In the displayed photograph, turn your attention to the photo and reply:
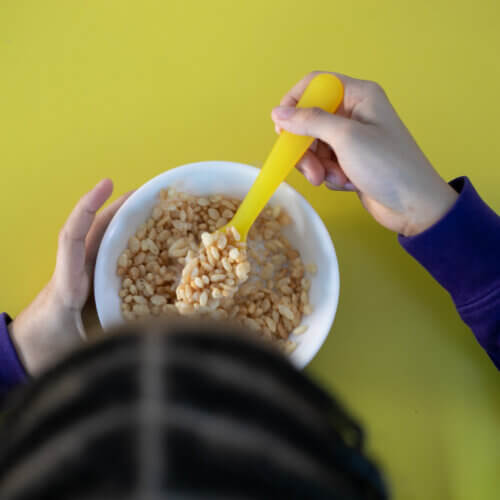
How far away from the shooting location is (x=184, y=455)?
291 millimetres

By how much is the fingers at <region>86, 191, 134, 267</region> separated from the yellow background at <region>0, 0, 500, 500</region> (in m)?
0.10

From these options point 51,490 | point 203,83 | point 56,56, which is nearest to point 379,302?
point 203,83

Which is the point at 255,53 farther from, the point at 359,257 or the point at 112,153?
the point at 359,257

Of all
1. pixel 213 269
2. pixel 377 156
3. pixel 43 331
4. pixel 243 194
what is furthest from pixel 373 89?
pixel 43 331

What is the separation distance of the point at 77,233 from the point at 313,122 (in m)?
0.36

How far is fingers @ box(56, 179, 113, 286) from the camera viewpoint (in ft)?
2.31

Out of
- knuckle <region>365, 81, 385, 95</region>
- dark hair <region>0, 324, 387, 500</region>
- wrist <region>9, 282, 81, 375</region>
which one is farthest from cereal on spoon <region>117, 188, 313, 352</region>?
dark hair <region>0, 324, 387, 500</region>

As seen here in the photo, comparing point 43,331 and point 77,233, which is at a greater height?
point 77,233

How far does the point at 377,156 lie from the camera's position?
0.69 metres

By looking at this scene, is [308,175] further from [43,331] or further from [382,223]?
[43,331]

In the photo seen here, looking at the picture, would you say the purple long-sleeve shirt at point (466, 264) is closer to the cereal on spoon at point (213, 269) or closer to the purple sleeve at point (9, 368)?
the purple sleeve at point (9, 368)

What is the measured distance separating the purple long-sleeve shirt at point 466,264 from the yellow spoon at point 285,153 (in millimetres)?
214

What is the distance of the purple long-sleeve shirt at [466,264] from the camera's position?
28.9 inches

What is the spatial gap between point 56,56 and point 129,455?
87 cm
